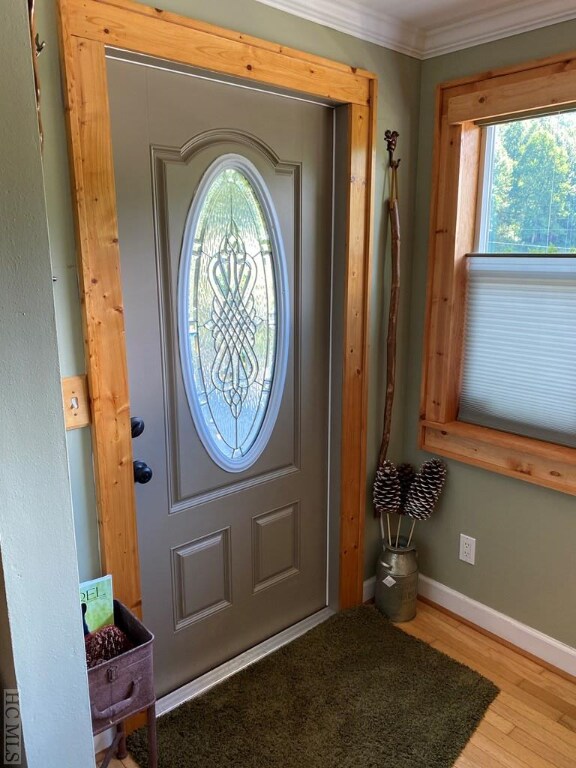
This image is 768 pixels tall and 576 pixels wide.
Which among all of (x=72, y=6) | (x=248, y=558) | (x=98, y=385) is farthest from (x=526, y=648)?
(x=72, y=6)

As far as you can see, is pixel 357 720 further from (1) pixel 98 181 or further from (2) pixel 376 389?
(1) pixel 98 181

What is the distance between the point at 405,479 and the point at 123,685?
4.40ft

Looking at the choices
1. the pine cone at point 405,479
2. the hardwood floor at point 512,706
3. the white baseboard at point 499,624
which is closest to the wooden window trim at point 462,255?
the pine cone at point 405,479

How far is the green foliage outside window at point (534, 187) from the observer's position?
6.46 feet

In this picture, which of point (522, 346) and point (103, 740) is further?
point (522, 346)

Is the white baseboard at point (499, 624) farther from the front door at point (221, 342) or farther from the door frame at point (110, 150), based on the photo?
the door frame at point (110, 150)

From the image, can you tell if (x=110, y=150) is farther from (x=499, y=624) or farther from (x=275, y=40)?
(x=499, y=624)

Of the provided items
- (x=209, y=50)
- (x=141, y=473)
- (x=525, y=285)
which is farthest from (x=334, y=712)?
(x=209, y=50)

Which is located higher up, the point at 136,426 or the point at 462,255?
the point at 462,255

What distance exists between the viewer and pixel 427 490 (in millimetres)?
2336

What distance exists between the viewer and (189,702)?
6.37 ft

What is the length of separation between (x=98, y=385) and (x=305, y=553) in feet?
3.81

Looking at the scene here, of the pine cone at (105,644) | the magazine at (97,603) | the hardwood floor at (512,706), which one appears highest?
the magazine at (97,603)

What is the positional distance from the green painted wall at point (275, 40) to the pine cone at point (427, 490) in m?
0.20
